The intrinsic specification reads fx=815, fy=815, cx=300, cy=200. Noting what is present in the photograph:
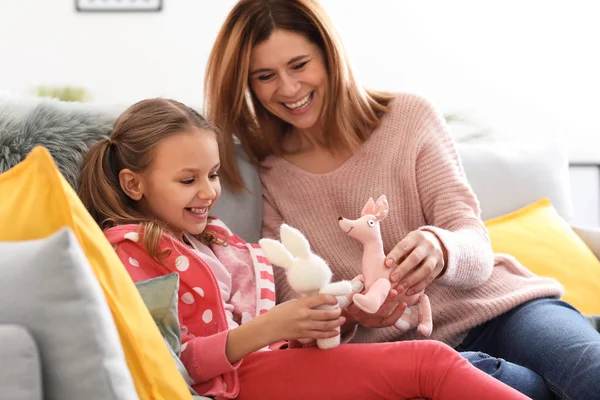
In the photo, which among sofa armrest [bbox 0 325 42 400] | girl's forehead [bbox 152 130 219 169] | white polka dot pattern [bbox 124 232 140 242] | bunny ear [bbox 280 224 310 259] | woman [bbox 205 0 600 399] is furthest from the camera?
woman [bbox 205 0 600 399]

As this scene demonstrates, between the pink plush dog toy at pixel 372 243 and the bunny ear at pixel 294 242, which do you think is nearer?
the bunny ear at pixel 294 242

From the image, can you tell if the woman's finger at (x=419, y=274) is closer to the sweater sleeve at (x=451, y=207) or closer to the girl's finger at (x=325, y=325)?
the sweater sleeve at (x=451, y=207)

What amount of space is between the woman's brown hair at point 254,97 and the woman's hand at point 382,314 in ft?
1.52

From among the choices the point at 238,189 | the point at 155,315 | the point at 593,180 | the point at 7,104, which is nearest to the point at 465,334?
the point at 238,189

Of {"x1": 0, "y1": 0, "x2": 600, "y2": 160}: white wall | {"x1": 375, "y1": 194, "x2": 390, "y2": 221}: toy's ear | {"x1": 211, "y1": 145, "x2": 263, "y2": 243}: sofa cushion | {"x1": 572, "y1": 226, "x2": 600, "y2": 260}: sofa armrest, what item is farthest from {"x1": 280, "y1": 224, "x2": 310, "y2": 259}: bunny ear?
{"x1": 0, "y1": 0, "x2": 600, "y2": 160}: white wall

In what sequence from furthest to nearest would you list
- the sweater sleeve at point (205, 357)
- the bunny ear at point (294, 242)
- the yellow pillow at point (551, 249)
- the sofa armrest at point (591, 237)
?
the sofa armrest at point (591, 237) → the yellow pillow at point (551, 249) → the sweater sleeve at point (205, 357) → the bunny ear at point (294, 242)

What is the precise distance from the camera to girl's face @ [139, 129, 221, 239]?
1.55 meters

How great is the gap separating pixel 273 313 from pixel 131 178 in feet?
1.44

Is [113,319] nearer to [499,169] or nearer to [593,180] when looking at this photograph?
[499,169]

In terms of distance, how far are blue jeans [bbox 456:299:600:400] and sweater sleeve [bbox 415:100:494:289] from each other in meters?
0.12

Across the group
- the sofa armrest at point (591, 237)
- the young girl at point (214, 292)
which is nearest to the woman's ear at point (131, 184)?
the young girl at point (214, 292)

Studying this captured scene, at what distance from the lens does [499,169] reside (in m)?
2.30

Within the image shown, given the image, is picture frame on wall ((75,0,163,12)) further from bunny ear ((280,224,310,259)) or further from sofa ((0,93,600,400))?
bunny ear ((280,224,310,259))

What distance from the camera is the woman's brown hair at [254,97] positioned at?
1.81 metres
